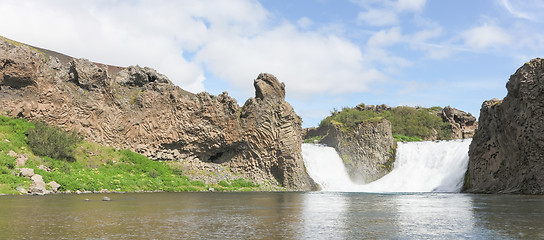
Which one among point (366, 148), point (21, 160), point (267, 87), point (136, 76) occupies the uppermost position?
point (136, 76)

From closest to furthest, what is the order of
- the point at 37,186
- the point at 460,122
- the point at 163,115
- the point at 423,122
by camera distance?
the point at 37,186 < the point at 163,115 < the point at 460,122 < the point at 423,122

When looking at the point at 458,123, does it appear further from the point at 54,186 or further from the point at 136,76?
the point at 54,186

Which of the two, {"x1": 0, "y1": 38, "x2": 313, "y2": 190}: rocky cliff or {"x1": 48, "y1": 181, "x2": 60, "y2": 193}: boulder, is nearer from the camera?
{"x1": 48, "y1": 181, "x2": 60, "y2": 193}: boulder

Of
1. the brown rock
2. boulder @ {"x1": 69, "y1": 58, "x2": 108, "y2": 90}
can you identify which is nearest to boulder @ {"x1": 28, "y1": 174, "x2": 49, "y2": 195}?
boulder @ {"x1": 69, "y1": 58, "x2": 108, "y2": 90}

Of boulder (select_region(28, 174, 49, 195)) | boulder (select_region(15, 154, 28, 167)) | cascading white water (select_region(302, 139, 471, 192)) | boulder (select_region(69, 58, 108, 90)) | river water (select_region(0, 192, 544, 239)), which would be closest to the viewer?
river water (select_region(0, 192, 544, 239))

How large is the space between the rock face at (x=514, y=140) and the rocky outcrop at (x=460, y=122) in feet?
179

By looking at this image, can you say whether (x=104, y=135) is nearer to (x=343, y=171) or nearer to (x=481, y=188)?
(x=343, y=171)

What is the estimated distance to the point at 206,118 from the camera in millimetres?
64375

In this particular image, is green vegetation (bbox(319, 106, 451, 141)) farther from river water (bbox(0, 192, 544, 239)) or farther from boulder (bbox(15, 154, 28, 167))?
river water (bbox(0, 192, 544, 239))

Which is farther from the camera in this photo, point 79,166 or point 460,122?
point 460,122

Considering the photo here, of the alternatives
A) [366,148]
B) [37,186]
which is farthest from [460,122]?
[37,186]

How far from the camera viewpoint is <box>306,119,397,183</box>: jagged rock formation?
2985 inches

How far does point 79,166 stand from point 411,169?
53.6 m

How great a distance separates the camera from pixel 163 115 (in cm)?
6178
